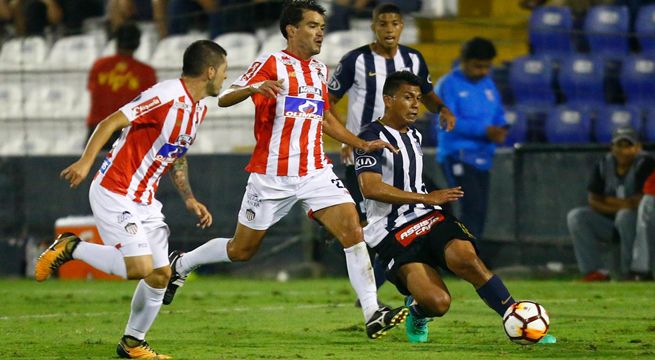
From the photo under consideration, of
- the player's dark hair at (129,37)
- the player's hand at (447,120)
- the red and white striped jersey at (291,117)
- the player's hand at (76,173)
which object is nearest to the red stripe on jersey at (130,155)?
the player's hand at (76,173)

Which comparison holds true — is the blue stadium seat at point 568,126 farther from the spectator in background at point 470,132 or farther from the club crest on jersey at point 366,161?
the club crest on jersey at point 366,161

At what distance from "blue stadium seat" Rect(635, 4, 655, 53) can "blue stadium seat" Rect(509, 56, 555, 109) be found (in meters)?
1.18

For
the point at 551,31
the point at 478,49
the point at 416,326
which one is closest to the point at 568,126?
the point at 551,31

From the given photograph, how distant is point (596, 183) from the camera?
13141 millimetres

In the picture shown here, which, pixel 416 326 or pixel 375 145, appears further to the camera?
pixel 416 326

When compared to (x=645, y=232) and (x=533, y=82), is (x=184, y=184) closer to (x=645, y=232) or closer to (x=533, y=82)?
(x=645, y=232)

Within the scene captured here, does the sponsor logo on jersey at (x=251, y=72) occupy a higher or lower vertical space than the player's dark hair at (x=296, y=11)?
lower

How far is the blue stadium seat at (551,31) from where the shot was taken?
15.6 metres

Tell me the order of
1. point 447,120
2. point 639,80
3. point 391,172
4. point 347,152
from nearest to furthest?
1. point 391,172
2. point 347,152
3. point 447,120
4. point 639,80

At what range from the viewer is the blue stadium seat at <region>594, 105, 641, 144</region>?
47.6 feet

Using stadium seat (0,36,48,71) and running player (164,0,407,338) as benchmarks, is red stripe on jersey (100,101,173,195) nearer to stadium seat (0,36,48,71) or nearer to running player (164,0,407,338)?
running player (164,0,407,338)

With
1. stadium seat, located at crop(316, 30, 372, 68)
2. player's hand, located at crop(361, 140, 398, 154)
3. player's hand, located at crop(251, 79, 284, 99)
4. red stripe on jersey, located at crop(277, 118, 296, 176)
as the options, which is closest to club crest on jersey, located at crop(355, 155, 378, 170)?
player's hand, located at crop(361, 140, 398, 154)

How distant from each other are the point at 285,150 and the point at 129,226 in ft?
4.83

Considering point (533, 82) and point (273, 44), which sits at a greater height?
point (273, 44)
